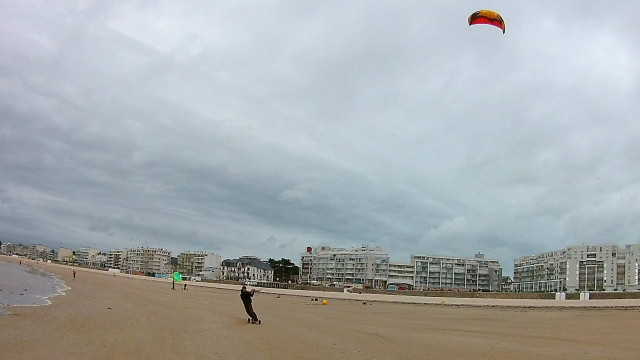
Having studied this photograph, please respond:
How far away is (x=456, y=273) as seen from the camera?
138 metres

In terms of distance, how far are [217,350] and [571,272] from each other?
398ft

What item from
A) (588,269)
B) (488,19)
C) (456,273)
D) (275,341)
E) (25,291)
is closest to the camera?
(275,341)

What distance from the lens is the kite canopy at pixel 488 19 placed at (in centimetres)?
2605

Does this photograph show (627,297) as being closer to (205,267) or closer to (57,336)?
(57,336)

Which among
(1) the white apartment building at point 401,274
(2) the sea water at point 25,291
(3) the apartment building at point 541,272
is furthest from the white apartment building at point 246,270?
(2) the sea water at point 25,291

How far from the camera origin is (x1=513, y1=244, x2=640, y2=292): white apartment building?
336 ft

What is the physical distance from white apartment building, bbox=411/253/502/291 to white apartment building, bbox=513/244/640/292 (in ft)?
31.4

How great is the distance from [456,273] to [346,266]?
32603 millimetres

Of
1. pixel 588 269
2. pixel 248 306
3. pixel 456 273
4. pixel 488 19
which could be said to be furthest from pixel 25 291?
pixel 456 273

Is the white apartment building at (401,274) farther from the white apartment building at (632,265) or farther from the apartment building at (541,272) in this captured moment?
the white apartment building at (632,265)

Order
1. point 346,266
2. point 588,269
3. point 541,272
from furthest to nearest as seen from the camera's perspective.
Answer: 1. point 346,266
2. point 541,272
3. point 588,269

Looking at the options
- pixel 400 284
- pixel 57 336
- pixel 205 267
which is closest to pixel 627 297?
pixel 57 336

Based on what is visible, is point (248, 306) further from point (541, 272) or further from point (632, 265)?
point (541, 272)

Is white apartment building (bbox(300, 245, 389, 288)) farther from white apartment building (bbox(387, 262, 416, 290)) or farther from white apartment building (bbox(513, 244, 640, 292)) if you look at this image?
white apartment building (bbox(513, 244, 640, 292))
